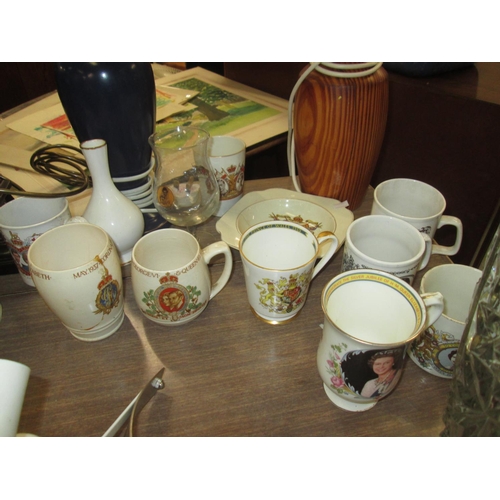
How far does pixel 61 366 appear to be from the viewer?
464mm

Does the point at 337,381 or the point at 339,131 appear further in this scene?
the point at 339,131

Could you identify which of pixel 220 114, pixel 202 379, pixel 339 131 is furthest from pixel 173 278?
pixel 220 114

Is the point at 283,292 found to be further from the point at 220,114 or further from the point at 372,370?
the point at 220,114

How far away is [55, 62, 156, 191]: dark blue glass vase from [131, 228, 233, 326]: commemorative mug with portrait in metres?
0.20

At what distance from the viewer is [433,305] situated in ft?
1.32

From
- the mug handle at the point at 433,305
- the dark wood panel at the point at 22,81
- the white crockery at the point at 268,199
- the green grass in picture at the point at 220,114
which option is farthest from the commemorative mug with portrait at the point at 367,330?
the dark wood panel at the point at 22,81

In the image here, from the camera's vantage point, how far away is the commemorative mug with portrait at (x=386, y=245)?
0.46m

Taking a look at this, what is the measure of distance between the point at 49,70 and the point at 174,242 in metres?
1.70

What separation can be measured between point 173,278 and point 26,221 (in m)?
0.29

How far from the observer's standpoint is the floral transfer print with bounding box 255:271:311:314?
46 centimetres

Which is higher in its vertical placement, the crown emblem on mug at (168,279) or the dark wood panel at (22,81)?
the crown emblem on mug at (168,279)

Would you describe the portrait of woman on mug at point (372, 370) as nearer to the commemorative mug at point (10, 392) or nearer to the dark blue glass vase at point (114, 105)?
the commemorative mug at point (10, 392)

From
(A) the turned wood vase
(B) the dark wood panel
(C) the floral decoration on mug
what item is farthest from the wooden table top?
(B) the dark wood panel

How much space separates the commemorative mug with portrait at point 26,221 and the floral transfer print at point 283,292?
0.29m
